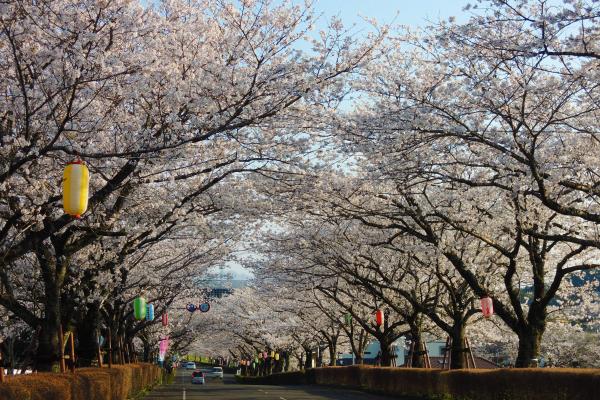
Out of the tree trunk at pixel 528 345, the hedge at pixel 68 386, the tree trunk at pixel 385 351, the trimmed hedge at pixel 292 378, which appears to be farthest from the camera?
the trimmed hedge at pixel 292 378

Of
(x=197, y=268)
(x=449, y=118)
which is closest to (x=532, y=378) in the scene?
(x=449, y=118)

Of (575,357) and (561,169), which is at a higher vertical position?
(561,169)

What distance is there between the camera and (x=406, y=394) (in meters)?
24.8

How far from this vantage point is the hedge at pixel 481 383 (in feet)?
44.5

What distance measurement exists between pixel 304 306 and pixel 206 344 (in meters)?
68.3

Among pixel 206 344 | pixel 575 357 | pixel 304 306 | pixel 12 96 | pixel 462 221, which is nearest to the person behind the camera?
pixel 12 96

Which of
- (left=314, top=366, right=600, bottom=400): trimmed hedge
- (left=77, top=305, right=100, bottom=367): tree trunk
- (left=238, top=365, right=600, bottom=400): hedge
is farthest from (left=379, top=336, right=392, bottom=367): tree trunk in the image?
(left=77, top=305, right=100, bottom=367): tree trunk

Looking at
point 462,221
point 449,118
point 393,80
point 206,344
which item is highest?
point 393,80

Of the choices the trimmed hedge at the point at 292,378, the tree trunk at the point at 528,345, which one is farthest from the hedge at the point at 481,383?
the trimmed hedge at the point at 292,378

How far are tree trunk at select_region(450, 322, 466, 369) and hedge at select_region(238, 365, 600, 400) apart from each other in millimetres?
1394

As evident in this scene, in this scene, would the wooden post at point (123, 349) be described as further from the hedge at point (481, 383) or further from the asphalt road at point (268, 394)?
the hedge at point (481, 383)

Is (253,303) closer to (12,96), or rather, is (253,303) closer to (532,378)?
(532,378)

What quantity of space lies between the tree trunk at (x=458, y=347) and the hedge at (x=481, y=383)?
139cm

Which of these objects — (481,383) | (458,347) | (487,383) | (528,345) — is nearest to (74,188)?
(487,383)
